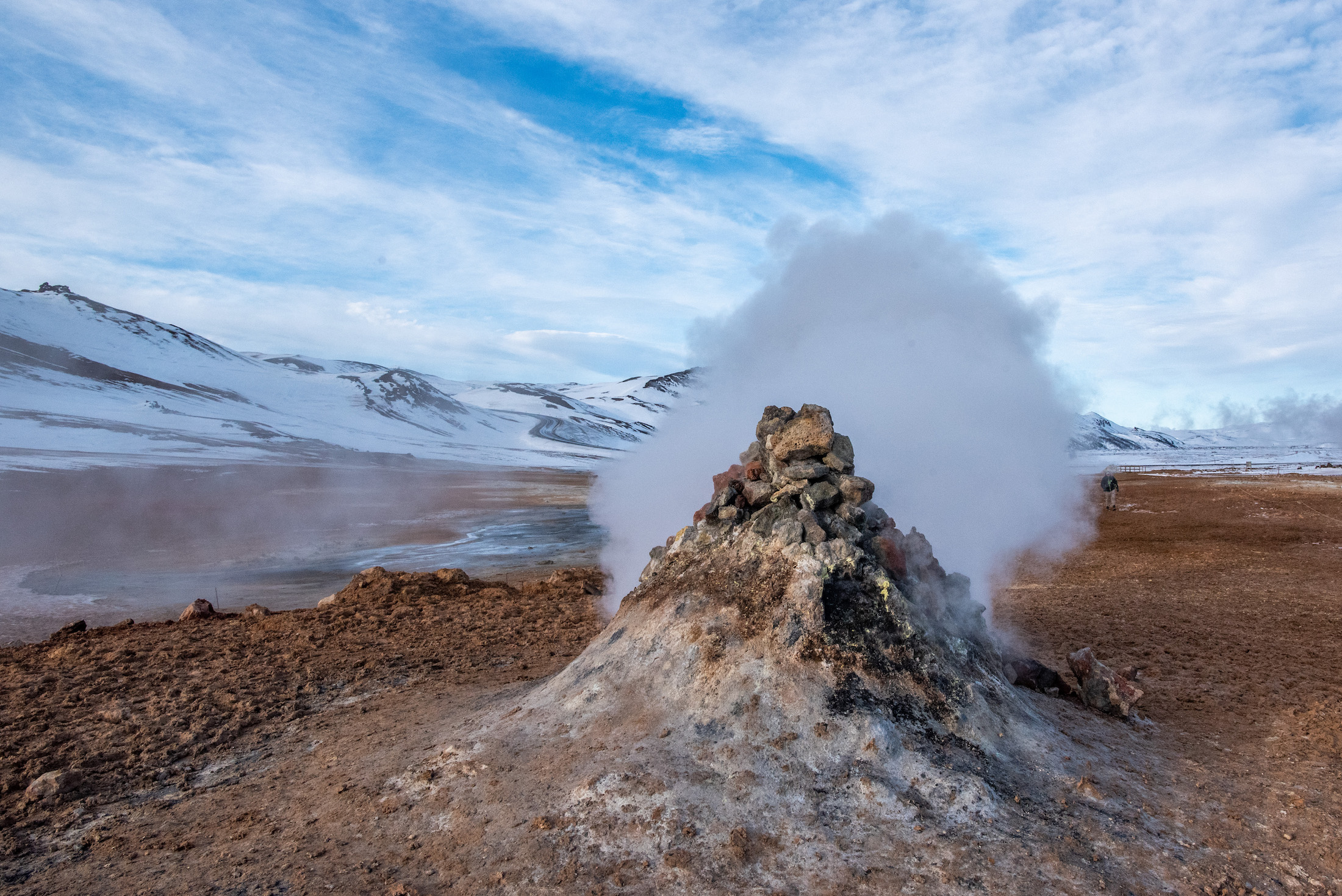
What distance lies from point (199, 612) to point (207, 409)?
248 ft

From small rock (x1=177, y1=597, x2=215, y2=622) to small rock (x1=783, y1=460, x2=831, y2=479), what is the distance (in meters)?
8.67

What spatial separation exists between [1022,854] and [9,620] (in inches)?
552

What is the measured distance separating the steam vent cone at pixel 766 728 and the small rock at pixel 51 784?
235 cm

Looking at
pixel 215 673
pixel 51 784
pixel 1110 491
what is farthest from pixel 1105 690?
pixel 1110 491

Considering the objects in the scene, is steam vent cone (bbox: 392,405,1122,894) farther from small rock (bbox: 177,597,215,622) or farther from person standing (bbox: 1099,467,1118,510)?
person standing (bbox: 1099,467,1118,510)

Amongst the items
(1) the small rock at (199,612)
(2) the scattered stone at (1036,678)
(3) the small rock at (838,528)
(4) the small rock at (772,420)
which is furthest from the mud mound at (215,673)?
(2) the scattered stone at (1036,678)

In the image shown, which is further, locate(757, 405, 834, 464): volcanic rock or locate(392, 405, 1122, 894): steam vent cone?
locate(757, 405, 834, 464): volcanic rock

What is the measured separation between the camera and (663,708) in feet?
15.5

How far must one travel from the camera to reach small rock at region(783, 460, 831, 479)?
5680 mm

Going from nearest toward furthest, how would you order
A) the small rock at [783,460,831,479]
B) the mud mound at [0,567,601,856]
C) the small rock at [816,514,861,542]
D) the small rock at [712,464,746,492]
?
the mud mound at [0,567,601,856] → the small rock at [816,514,861,542] → the small rock at [783,460,831,479] → the small rock at [712,464,746,492]

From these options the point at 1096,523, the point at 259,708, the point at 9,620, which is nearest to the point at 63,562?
the point at 9,620

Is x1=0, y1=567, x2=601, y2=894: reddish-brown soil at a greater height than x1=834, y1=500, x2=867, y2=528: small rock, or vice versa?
x1=834, y1=500, x2=867, y2=528: small rock

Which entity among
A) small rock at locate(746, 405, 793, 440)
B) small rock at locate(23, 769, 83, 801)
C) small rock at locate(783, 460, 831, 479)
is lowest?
small rock at locate(23, 769, 83, 801)

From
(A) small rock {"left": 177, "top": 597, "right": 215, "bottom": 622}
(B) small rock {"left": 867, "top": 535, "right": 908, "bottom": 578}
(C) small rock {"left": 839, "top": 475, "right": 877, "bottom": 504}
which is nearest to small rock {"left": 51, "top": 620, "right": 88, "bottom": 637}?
(A) small rock {"left": 177, "top": 597, "right": 215, "bottom": 622}
